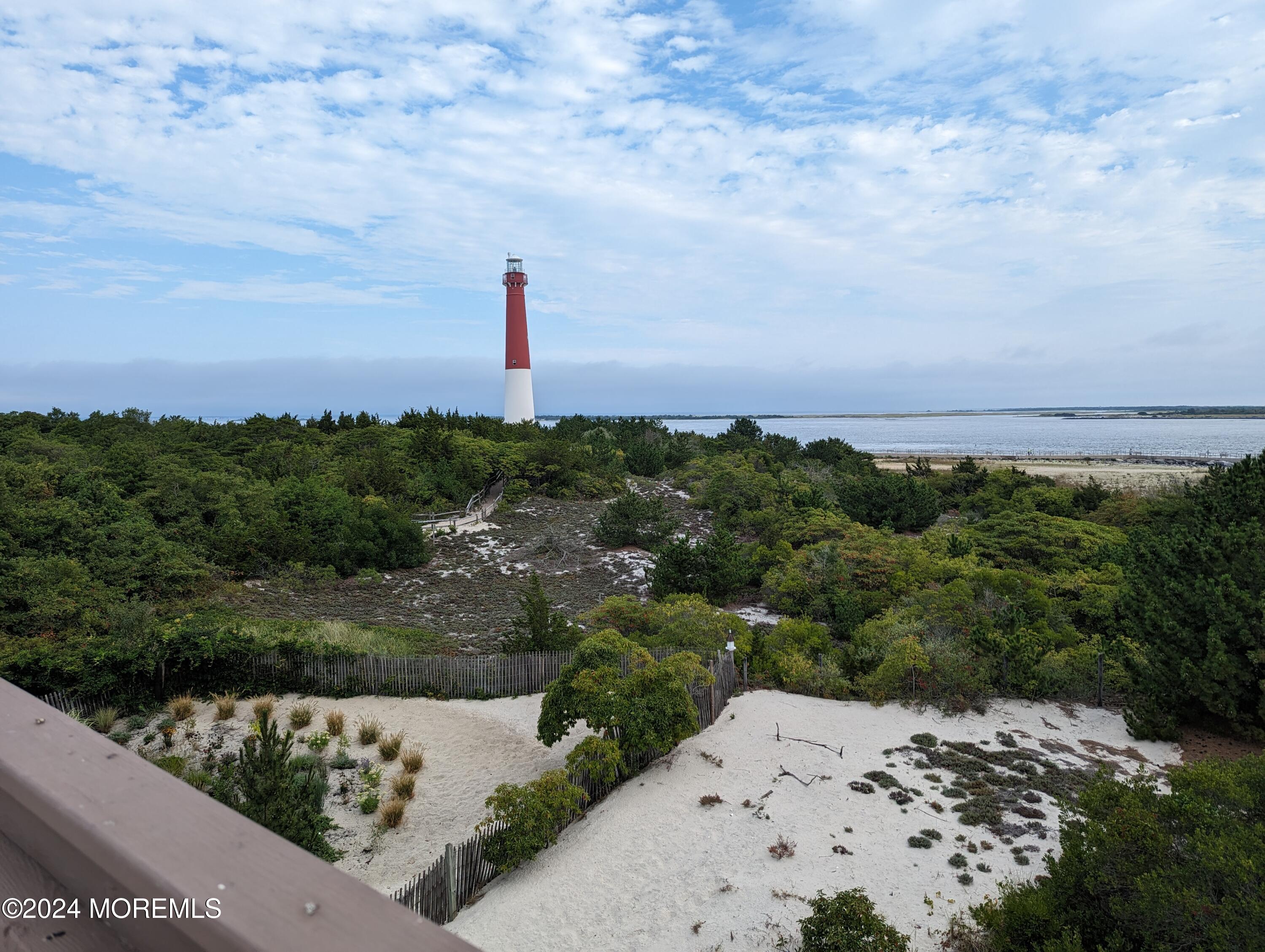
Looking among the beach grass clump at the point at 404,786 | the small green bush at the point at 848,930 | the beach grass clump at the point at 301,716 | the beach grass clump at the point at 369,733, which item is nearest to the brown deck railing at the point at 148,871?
the small green bush at the point at 848,930

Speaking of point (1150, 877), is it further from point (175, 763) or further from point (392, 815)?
point (175, 763)

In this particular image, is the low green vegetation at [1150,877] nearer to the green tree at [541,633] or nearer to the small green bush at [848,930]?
the small green bush at [848,930]

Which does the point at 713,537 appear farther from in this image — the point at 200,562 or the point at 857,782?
the point at 200,562

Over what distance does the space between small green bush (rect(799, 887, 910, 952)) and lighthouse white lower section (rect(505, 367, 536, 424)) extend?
3918 centimetres

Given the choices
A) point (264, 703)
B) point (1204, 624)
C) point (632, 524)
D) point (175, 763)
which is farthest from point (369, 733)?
point (632, 524)

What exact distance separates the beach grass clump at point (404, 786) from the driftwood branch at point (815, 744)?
19.0ft

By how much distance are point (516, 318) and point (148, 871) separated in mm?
42616

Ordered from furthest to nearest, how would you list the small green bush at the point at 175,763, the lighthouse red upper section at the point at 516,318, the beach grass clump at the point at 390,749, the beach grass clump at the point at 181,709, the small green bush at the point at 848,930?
the lighthouse red upper section at the point at 516,318 < the beach grass clump at the point at 181,709 < the beach grass clump at the point at 390,749 < the small green bush at the point at 175,763 < the small green bush at the point at 848,930

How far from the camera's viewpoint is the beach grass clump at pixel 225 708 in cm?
1239

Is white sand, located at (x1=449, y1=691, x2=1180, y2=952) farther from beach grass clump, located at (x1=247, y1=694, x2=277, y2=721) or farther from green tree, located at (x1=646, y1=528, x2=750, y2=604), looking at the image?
green tree, located at (x1=646, y1=528, x2=750, y2=604)

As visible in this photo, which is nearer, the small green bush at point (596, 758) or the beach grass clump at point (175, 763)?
the small green bush at point (596, 758)

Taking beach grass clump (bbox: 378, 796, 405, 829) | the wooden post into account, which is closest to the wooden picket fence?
the wooden post

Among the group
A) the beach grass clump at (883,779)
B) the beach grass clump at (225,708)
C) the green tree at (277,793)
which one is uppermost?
the green tree at (277,793)

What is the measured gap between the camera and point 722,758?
10516 mm
